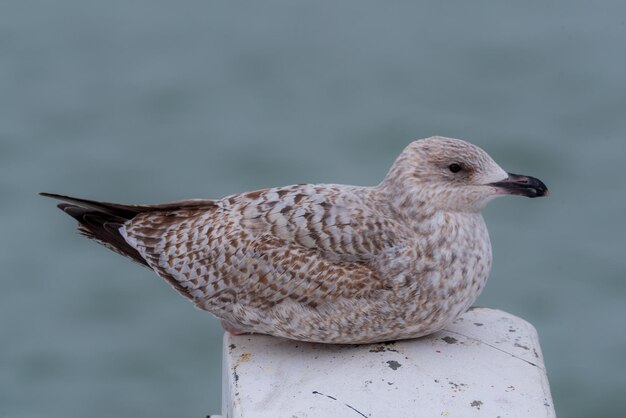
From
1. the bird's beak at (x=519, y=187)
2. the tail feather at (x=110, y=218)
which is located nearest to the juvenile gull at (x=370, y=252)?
the bird's beak at (x=519, y=187)

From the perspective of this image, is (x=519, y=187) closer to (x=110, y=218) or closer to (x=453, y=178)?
(x=453, y=178)

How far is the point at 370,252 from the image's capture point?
455 centimetres

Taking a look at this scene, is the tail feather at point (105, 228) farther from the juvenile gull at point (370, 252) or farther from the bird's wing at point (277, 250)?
the juvenile gull at point (370, 252)

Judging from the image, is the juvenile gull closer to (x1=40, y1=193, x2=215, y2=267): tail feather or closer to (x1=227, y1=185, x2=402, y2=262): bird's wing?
(x1=227, y1=185, x2=402, y2=262): bird's wing

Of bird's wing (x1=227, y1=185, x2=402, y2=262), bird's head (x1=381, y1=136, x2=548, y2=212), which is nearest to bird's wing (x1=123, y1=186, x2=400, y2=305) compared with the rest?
bird's wing (x1=227, y1=185, x2=402, y2=262)

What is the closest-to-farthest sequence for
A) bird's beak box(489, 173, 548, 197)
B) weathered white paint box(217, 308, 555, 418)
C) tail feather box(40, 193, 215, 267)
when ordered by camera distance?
weathered white paint box(217, 308, 555, 418)
bird's beak box(489, 173, 548, 197)
tail feather box(40, 193, 215, 267)

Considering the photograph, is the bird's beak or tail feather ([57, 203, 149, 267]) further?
tail feather ([57, 203, 149, 267])

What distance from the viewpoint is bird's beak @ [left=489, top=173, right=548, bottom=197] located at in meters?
4.49

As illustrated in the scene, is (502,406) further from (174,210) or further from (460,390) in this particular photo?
(174,210)

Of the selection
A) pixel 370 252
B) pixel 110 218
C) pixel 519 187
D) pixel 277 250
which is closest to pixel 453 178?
pixel 519 187

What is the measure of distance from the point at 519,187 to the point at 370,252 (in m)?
0.60

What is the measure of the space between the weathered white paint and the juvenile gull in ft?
0.29

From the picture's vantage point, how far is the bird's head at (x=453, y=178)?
4.49 meters

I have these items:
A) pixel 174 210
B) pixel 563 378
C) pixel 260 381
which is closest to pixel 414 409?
pixel 260 381
